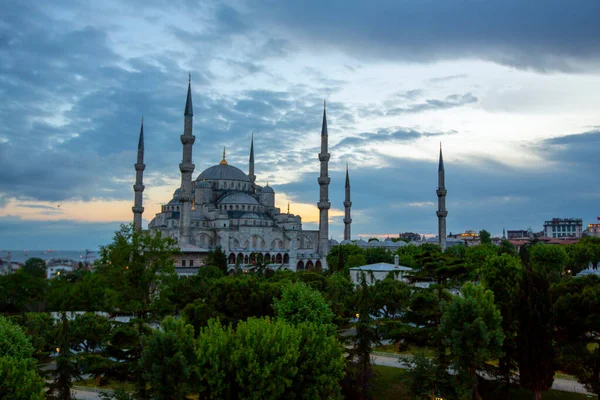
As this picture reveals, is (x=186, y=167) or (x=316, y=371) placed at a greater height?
(x=186, y=167)

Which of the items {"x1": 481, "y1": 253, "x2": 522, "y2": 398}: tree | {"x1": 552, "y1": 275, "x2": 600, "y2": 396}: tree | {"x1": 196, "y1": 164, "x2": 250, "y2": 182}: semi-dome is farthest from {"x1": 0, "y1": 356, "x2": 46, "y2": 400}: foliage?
{"x1": 196, "y1": 164, "x2": 250, "y2": 182}: semi-dome

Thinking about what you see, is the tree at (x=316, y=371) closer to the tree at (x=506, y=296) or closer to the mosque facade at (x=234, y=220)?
the tree at (x=506, y=296)

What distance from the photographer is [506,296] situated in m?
25.5

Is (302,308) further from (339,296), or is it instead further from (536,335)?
(339,296)

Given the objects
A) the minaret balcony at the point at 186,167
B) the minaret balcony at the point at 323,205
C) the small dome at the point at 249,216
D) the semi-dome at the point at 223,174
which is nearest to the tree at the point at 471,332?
the minaret balcony at the point at 186,167

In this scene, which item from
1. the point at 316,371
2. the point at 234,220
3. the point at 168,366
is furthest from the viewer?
the point at 234,220

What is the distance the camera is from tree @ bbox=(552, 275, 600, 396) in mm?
Result: 20359

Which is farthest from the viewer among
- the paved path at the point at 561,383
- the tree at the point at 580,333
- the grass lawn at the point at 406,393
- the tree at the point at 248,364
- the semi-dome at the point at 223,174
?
the semi-dome at the point at 223,174

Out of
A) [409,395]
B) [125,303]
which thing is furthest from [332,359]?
[125,303]

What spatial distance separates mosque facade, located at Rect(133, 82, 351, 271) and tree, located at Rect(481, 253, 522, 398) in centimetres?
3555

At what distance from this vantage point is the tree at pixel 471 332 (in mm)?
19062

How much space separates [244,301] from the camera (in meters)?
26.4

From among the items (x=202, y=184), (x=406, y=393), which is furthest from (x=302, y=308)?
(x=202, y=184)

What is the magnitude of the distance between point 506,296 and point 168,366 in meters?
16.3
